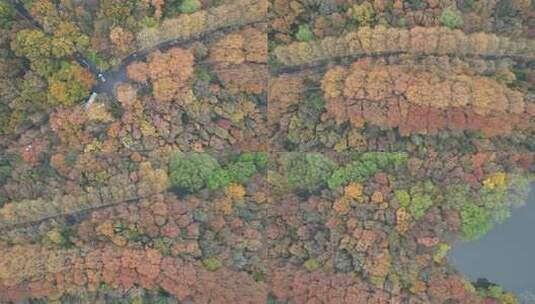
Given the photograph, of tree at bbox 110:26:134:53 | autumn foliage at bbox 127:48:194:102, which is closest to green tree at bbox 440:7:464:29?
autumn foliage at bbox 127:48:194:102

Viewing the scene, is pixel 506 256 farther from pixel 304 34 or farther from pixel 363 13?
pixel 304 34

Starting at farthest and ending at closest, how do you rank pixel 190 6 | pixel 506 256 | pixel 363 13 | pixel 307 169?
pixel 506 256 < pixel 307 169 < pixel 190 6 < pixel 363 13

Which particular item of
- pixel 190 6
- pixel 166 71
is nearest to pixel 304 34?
pixel 190 6

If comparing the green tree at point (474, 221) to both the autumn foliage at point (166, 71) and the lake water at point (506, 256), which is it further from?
the autumn foliage at point (166, 71)

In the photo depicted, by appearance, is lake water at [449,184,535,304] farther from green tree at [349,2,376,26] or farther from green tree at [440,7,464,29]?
green tree at [349,2,376,26]

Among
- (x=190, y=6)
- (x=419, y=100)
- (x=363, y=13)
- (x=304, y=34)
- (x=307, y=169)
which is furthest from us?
(x=307, y=169)
